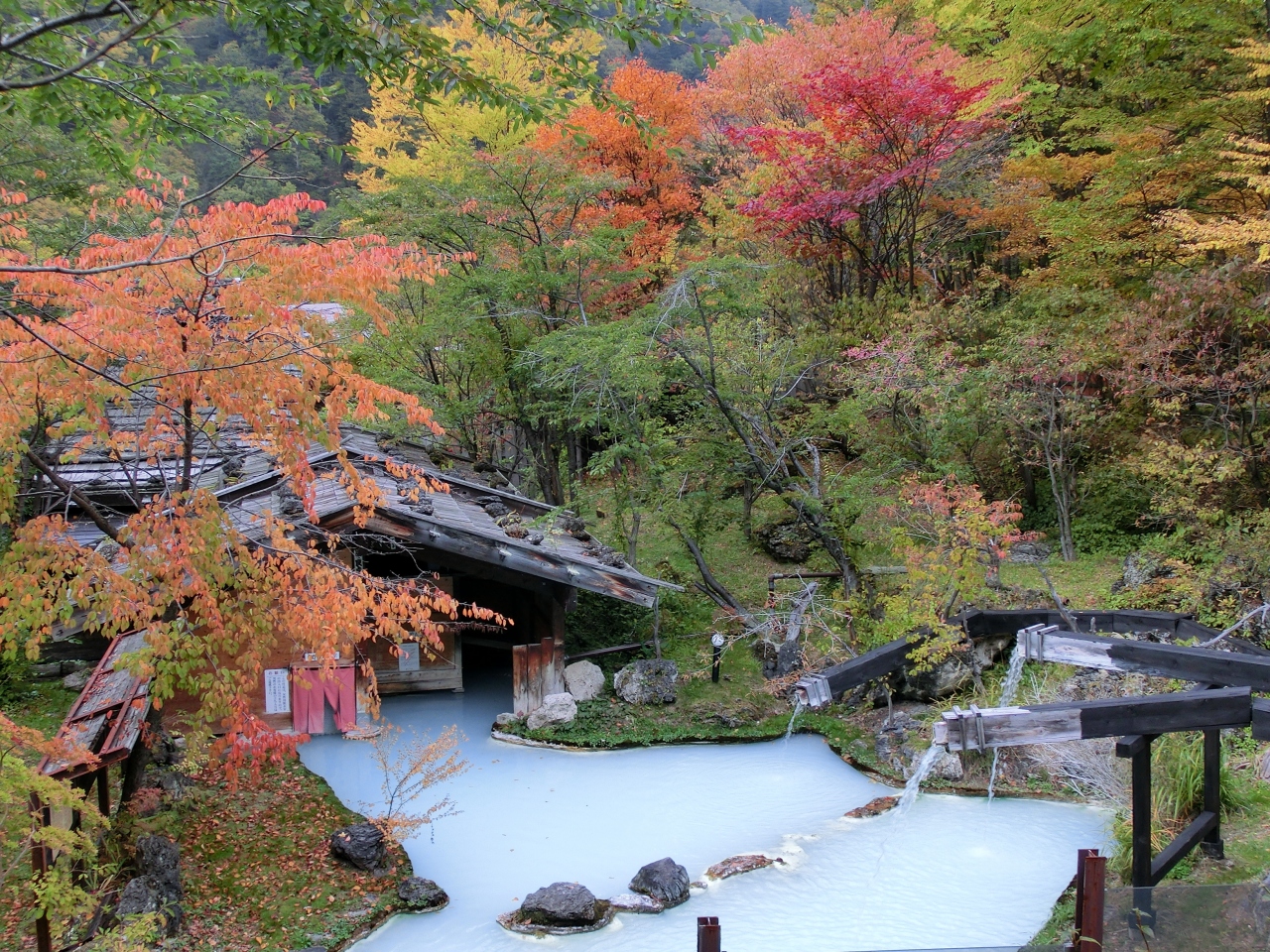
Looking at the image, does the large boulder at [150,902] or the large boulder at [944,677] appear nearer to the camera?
the large boulder at [150,902]

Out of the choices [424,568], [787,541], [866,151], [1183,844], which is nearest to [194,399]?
[424,568]

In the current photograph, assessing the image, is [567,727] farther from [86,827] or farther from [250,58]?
[250,58]

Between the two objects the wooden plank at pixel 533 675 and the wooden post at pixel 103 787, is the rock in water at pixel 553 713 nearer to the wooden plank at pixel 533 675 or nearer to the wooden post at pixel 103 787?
the wooden plank at pixel 533 675

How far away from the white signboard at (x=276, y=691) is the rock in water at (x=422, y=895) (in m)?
3.85

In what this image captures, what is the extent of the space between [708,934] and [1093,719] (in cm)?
275

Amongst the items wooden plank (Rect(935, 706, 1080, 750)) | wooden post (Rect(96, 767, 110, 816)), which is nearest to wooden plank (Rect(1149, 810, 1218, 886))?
wooden plank (Rect(935, 706, 1080, 750))

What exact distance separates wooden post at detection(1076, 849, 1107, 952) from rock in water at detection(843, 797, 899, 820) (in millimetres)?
3705

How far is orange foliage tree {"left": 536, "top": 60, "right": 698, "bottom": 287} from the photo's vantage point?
59.3 feet

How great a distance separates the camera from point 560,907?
268 inches

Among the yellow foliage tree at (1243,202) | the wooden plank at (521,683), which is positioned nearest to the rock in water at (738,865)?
the wooden plank at (521,683)

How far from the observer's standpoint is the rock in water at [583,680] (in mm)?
11141

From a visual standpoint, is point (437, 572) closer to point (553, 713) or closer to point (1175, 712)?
point (553, 713)

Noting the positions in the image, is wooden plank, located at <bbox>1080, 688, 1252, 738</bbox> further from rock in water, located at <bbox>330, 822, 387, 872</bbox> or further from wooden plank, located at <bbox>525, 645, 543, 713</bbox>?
wooden plank, located at <bbox>525, 645, 543, 713</bbox>

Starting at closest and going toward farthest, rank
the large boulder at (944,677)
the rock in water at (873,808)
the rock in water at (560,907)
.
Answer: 1. the rock in water at (560,907)
2. the rock in water at (873,808)
3. the large boulder at (944,677)
